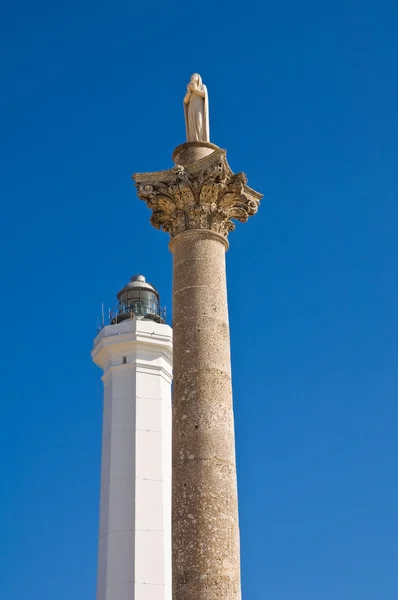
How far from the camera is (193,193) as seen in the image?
1764cm

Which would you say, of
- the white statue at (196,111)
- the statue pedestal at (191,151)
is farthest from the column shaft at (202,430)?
the white statue at (196,111)

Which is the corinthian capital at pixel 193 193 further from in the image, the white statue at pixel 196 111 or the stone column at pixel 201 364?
the white statue at pixel 196 111

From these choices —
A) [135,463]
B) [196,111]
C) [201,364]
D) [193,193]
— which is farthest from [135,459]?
[201,364]

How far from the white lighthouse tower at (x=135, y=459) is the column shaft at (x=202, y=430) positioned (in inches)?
704

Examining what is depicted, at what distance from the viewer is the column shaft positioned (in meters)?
14.3

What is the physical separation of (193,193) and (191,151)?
3.72 ft

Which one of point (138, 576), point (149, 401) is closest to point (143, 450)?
point (149, 401)

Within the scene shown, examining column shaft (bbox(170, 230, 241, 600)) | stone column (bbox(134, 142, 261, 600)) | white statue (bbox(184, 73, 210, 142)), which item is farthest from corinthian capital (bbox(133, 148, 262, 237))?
white statue (bbox(184, 73, 210, 142))

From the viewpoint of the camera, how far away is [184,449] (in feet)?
49.9

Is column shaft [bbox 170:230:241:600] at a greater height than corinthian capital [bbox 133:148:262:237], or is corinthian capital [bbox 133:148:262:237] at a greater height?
corinthian capital [bbox 133:148:262:237]

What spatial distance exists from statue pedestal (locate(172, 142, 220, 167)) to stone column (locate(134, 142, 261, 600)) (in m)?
0.02

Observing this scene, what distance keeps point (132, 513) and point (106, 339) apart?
22.9 feet

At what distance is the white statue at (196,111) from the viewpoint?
18875 mm

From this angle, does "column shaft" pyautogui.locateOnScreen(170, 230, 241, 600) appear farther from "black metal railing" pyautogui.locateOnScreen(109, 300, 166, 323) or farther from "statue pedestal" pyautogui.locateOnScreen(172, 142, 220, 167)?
"black metal railing" pyautogui.locateOnScreen(109, 300, 166, 323)
